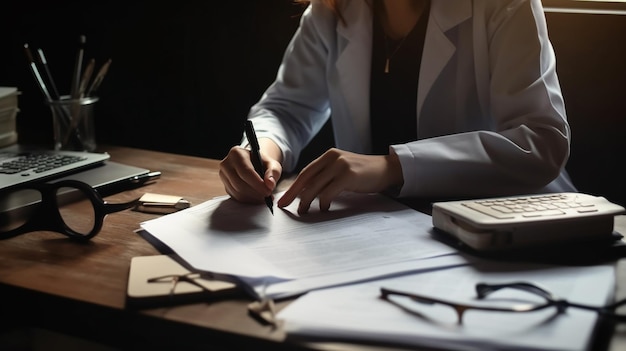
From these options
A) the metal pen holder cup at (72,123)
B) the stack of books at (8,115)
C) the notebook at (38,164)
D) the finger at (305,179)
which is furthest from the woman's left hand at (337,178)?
the stack of books at (8,115)

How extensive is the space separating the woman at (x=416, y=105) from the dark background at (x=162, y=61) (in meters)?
0.19

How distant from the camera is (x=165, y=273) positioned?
2.42ft

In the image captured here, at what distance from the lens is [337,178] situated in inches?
37.1

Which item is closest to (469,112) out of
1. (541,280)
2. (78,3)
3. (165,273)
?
(541,280)

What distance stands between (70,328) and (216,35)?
0.95 m

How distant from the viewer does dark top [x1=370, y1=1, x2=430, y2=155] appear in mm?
1266

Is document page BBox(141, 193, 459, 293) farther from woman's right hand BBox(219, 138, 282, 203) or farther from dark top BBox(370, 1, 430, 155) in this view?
dark top BBox(370, 1, 430, 155)

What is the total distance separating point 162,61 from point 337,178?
80 centimetres

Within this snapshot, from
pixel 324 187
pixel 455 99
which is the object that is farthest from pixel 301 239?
pixel 455 99

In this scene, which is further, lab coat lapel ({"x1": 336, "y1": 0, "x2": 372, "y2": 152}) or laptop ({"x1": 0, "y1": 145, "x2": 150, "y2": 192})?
lab coat lapel ({"x1": 336, "y1": 0, "x2": 372, "y2": 152})

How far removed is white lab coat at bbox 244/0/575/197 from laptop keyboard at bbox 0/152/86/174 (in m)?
0.34

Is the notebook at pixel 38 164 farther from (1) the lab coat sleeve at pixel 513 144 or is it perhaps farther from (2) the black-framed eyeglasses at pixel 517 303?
(2) the black-framed eyeglasses at pixel 517 303

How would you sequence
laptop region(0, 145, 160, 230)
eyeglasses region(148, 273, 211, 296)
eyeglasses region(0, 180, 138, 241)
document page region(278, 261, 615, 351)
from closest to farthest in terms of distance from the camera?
document page region(278, 261, 615, 351)
eyeglasses region(148, 273, 211, 296)
eyeglasses region(0, 180, 138, 241)
laptop region(0, 145, 160, 230)

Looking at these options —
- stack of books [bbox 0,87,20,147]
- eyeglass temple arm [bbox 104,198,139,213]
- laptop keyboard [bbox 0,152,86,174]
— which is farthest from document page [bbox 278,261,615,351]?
stack of books [bbox 0,87,20,147]
